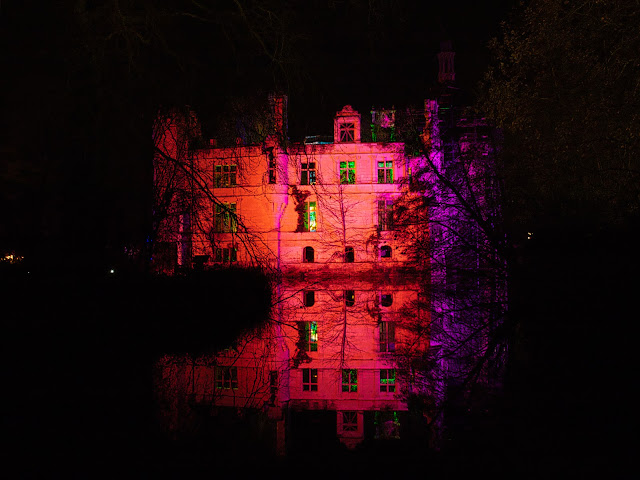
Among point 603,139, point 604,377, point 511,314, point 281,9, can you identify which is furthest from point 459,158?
point 604,377

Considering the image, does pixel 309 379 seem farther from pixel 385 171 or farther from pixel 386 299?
pixel 385 171

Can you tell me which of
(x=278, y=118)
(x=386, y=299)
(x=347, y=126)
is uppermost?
(x=347, y=126)

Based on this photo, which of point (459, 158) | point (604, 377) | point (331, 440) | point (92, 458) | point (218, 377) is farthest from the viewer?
point (459, 158)

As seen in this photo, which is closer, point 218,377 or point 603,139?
point 218,377

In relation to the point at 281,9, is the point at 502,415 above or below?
below

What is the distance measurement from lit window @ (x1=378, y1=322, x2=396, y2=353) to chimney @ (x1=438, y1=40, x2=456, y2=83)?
20.3 metres

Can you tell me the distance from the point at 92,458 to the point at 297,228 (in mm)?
21020

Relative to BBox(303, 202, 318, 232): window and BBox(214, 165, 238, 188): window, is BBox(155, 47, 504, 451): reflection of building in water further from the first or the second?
BBox(214, 165, 238, 188): window

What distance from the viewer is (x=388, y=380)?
18.2 feet

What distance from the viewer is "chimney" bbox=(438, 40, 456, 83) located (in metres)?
26.2

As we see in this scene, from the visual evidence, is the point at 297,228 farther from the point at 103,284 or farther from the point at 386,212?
the point at 103,284

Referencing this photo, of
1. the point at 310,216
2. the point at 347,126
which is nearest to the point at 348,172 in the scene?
the point at 347,126

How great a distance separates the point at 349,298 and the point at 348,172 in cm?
1060

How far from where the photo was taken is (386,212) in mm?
24109
